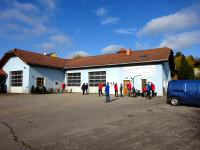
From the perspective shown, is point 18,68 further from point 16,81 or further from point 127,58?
point 127,58

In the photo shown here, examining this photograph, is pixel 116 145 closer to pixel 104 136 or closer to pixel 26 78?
pixel 104 136

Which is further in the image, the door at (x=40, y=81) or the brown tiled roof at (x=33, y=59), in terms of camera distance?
the door at (x=40, y=81)

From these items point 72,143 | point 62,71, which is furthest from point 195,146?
point 62,71

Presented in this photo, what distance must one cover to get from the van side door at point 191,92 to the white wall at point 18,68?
65.5 ft

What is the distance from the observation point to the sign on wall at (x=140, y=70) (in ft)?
77.4

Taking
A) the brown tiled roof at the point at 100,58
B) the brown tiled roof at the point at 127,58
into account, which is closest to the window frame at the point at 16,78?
the brown tiled roof at the point at 100,58

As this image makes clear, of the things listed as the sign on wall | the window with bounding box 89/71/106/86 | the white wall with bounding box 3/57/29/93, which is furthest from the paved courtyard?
the window with bounding box 89/71/106/86

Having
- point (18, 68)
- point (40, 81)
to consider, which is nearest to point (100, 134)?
point (40, 81)

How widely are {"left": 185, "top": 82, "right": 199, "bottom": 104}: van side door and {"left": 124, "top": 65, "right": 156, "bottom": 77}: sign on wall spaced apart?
9861 mm

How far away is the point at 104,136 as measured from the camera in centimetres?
646

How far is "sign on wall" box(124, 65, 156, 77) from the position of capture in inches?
929

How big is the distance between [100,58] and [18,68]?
12.1 m

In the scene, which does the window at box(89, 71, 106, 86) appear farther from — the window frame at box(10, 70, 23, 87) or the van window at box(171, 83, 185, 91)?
the van window at box(171, 83, 185, 91)

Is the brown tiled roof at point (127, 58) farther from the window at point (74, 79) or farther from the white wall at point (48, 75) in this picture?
the white wall at point (48, 75)
